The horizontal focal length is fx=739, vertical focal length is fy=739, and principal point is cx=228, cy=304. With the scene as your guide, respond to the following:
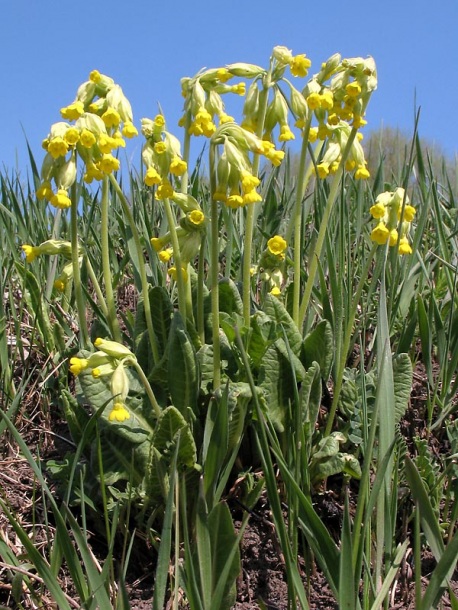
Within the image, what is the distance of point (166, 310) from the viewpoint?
2.21 meters

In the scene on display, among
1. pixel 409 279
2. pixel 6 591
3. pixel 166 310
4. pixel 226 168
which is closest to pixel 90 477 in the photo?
pixel 6 591

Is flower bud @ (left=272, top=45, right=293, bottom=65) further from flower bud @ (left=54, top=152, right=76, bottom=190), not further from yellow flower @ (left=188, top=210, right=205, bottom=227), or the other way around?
flower bud @ (left=54, top=152, right=76, bottom=190)

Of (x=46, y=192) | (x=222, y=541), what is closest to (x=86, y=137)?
(x=46, y=192)

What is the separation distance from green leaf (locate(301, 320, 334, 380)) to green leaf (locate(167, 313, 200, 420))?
0.34 metres

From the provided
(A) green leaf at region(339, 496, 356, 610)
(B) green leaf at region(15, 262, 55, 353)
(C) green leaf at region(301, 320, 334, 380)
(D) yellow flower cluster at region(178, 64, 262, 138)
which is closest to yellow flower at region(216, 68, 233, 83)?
(D) yellow flower cluster at region(178, 64, 262, 138)

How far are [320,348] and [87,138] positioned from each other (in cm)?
84

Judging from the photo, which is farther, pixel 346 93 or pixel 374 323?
pixel 374 323

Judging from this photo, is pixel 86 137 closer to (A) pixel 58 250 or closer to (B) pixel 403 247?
(A) pixel 58 250

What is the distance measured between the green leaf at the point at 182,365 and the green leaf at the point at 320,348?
0.34 meters

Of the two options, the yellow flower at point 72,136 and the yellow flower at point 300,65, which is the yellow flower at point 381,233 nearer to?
the yellow flower at point 300,65

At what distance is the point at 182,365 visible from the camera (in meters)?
1.91

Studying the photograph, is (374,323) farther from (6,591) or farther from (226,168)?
(6,591)

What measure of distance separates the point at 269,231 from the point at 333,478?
123 centimetres

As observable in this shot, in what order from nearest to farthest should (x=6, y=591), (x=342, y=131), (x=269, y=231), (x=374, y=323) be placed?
(x=6, y=591)
(x=342, y=131)
(x=374, y=323)
(x=269, y=231)
